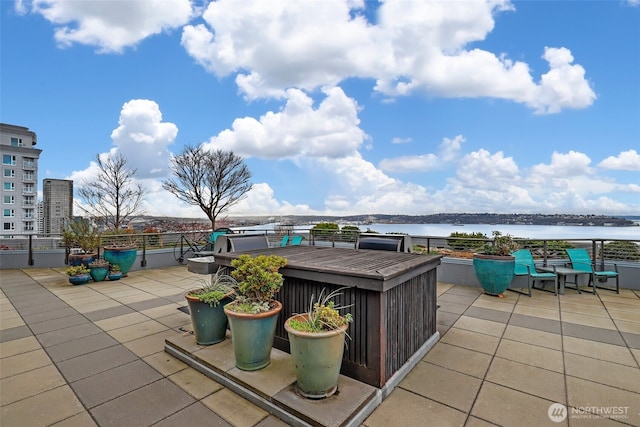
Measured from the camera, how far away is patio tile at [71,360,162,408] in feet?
7.10

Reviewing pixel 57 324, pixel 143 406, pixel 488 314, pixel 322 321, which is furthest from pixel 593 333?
pixel 57 324

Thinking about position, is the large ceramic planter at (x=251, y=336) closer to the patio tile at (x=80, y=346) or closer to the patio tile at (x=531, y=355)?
the patio tile at (x=80, y=346)

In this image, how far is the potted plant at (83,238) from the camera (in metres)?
6.56

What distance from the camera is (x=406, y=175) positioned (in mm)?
10578

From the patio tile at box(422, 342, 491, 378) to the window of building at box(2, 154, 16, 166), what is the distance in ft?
188

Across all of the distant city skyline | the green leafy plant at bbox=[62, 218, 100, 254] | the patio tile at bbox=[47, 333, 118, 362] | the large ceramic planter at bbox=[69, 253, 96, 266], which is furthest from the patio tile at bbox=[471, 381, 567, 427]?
the green leafy plant at bbox=[62, 218, 100, 254]

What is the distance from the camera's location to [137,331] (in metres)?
3.50

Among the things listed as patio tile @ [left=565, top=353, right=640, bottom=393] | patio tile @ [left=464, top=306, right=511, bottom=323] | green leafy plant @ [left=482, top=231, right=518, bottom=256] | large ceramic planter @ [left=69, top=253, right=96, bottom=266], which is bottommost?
patio tile @ [left=464, top=306, right=511, bottom=323]

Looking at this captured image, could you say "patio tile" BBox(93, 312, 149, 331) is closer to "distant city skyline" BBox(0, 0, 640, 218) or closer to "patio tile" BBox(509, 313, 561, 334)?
"patio tile" BBox(509, 313, 561, 334)

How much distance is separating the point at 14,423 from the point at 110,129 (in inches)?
626

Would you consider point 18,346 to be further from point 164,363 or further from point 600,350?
point 600,350

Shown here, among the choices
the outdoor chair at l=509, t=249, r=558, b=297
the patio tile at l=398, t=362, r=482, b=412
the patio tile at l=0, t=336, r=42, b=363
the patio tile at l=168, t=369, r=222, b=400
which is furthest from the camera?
→ the outdoor chair at l=509, t=249, r=558, b=297

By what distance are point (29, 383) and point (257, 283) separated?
6.82 ft

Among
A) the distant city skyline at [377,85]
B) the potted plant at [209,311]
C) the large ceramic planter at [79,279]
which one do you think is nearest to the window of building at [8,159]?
the distant city skyline at [377,85]
